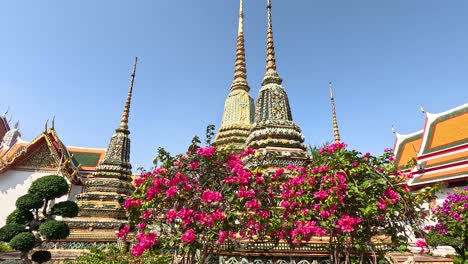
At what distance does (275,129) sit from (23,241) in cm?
715

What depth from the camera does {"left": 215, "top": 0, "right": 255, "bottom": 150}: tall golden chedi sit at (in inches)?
568

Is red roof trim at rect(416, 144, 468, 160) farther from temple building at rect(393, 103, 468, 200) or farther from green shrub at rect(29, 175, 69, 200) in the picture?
green shrub at rect(29, 175, 69, 200)

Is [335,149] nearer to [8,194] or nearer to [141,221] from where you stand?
[141,221]

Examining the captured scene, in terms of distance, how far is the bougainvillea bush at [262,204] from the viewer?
375cm

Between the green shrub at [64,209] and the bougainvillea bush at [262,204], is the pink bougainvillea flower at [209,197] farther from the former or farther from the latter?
the green shrub at [64,209]

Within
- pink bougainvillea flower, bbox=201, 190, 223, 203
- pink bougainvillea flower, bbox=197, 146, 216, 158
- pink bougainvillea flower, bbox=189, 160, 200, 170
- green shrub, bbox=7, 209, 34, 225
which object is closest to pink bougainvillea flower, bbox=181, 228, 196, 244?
pink bougainvillea flower, bbox=201, 190, 223, 203

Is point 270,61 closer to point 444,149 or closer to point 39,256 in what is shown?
point 39,256

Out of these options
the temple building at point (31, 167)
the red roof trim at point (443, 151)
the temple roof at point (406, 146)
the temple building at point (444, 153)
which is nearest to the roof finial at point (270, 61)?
the temple building at point (444, 153)

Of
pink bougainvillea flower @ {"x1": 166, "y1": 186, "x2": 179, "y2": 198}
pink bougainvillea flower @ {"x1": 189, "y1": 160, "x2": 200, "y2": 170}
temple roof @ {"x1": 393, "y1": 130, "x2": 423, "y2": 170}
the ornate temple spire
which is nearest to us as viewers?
pink bougainvillea flower @ {"x1": 166, "y1": 186, "x2": 179, "y2": 198}

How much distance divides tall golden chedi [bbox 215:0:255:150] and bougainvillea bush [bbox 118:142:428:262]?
28.8 ft

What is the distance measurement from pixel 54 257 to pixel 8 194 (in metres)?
9.50

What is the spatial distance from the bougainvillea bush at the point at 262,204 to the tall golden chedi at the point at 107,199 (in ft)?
30.4

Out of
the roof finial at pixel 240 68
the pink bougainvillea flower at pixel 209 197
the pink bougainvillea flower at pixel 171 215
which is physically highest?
the roof finial at pixel 240 68

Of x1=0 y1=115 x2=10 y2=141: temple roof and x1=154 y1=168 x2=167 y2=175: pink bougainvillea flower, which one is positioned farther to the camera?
x1=0 y1=115 x2=10 y2=141: temple roof
